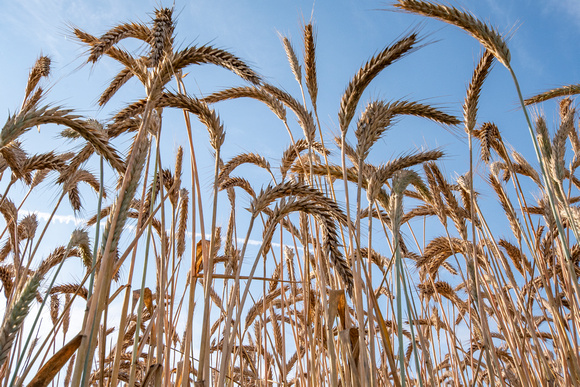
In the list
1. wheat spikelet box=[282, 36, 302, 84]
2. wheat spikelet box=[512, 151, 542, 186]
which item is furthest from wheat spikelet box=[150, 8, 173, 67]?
wheat spikelet box=[512, 151, 542, 186]

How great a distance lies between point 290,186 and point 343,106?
2.00 feet

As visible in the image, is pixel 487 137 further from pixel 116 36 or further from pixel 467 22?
pixel 116 36

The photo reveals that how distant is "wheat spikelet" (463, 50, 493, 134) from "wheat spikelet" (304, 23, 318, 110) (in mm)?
1168

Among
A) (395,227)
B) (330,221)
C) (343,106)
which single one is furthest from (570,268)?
(343,106)

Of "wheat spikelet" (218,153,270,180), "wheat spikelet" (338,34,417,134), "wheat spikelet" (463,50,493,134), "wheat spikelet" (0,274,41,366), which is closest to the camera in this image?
"wheat spikelet" (0,274,41,366)

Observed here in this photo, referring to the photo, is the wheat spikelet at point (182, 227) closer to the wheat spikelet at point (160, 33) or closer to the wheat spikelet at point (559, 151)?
the wheat spikelet at point (160, 33)

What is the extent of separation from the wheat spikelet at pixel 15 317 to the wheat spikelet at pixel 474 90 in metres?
2.87

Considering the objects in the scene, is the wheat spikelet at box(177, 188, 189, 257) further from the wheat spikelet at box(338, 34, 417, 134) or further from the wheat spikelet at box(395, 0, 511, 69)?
the wheat spikelet at box(395, 0, 511, 69)

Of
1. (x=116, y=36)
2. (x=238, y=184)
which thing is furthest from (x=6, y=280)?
(x=116, y=36)

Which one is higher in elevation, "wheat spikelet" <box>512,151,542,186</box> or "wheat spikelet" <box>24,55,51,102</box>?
"wheat spikelet" <box>24,55,51,102</box>

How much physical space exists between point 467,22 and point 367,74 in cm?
75

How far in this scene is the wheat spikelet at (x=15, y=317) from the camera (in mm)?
1355

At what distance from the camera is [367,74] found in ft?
7.69

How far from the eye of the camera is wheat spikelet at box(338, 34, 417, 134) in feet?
7.60
